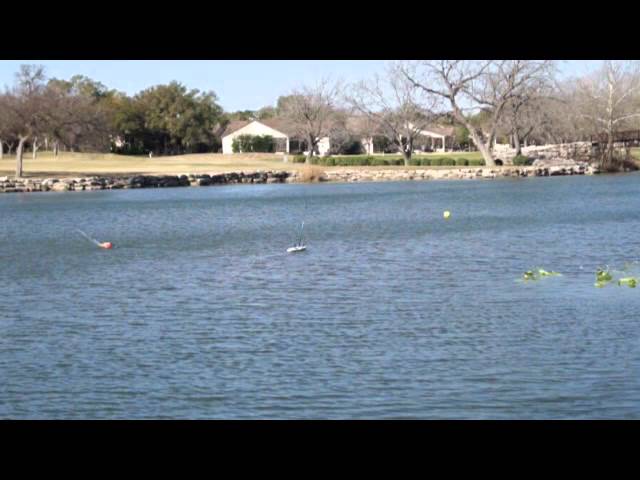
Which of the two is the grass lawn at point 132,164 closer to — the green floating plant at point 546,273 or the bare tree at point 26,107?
the bare tree at point 26,107

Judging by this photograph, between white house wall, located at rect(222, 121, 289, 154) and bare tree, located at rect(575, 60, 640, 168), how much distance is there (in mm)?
36058

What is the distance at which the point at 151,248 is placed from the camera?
30594 mm

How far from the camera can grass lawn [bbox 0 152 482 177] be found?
7656 centimetres

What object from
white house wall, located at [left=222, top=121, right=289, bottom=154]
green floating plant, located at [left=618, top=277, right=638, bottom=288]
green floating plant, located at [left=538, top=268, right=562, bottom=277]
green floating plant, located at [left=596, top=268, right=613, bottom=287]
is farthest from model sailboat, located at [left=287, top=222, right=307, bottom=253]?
white house wall, located at [left=222, top=121, right=289, bottom=154]

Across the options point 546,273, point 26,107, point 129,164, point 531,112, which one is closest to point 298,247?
point 546,273

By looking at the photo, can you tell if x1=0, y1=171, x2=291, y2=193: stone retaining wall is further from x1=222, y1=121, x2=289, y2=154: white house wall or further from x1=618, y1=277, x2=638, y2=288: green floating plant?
x1=618, y1=277, x2=638, y2=288: green floating plant

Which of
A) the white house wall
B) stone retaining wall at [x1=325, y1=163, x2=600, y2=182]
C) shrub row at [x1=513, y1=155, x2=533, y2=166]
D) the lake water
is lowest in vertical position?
the lake water

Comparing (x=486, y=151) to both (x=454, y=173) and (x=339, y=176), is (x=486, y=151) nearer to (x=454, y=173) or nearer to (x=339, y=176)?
(x=454, y=173)

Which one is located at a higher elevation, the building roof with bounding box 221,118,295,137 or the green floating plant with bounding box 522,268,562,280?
the building roof with bounding box 221,118,295,137

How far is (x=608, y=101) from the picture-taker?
265 ft
